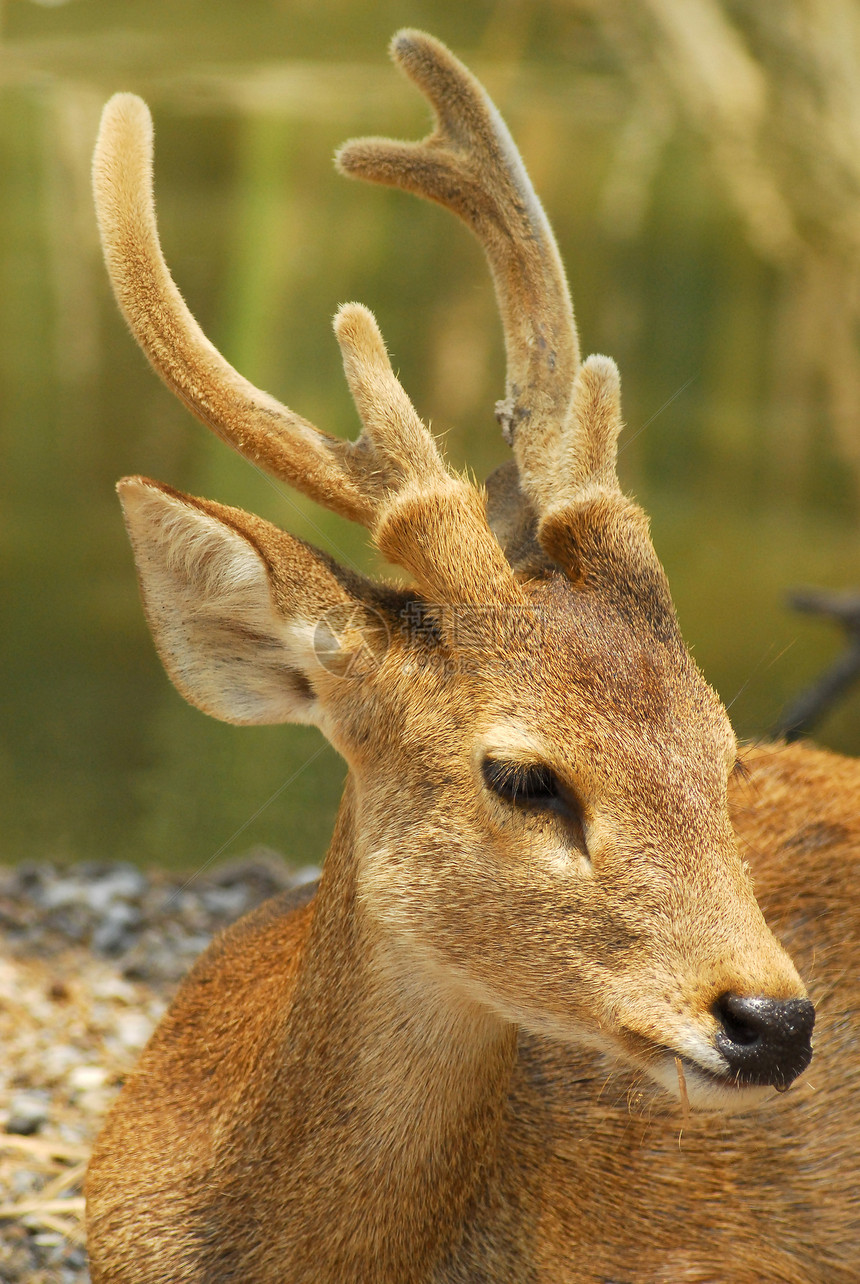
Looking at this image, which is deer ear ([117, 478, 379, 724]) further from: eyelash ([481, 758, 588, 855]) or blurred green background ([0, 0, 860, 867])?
blurred green background ([0, 0, 860, 867])

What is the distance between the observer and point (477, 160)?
2.23m

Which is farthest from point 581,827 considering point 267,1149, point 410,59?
point 410,59

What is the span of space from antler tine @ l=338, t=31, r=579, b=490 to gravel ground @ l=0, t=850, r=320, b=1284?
1546mm

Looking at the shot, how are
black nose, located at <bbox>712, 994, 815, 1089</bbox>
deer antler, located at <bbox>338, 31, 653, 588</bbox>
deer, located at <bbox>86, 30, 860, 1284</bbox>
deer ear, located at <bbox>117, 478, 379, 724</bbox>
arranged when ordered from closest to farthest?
1. black nose, located at <bbox>712, 994, 815, 1089</bbox>
2. deer, located at <bbox>86, 30, 860, 1284</bbox>
3. deer ear, located at <bbox>117, 478, 379, 724</bbox>
4. deer antler, located at <bbox>338, 31, 653, 588</bbox>

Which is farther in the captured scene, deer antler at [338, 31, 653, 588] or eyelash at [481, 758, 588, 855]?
deer antler at [338, 31, 653, 588]

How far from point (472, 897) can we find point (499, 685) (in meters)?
0.24

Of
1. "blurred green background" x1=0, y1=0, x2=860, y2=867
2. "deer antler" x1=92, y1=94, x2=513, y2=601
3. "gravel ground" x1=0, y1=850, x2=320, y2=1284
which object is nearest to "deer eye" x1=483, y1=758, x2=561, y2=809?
"deer antler" x1=92, y1=94, x2=513, y2=601

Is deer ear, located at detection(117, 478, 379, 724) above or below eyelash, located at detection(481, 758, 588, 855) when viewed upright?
below

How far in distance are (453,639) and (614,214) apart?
502 centimetres

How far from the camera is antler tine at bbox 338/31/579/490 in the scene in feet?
6.84

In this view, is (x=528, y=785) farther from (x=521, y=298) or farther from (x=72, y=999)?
(x=72, y=999)

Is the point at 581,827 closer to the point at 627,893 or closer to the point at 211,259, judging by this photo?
the point at 627,893

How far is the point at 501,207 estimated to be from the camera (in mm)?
2195

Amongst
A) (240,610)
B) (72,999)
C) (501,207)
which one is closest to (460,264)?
(72,999)
